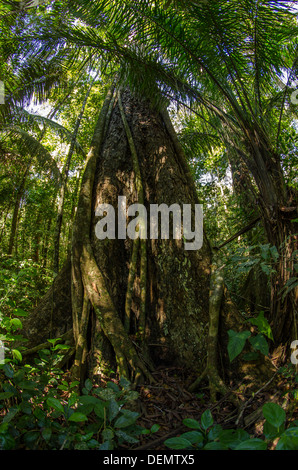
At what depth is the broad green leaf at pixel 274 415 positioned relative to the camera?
1.11 meters

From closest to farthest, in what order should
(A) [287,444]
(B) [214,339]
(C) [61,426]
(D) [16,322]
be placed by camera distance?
(A) [287,444], (C) [61,426], (D) [16,322], (B) [214,339]

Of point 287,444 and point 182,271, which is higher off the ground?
point 182,271

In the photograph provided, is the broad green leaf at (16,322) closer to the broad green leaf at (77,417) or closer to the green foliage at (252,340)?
the broad green leaf at (77,417)

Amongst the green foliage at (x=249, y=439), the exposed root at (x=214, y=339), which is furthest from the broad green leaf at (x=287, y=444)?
the exposed root at (x=214, y=339)

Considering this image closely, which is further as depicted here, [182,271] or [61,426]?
[182,271]

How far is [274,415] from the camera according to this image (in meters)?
1.14

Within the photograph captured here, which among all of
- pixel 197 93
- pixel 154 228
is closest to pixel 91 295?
pixel 154 228

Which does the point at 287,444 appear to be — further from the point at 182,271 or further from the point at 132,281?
the point at 132,281

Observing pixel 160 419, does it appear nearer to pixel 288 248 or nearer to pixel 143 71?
pixel 288 248

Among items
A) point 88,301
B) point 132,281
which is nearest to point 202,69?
point 132,281

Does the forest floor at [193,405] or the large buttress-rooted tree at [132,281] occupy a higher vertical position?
the large buttress-rooted tree at [132,281]

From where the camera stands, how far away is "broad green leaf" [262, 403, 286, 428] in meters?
1.11

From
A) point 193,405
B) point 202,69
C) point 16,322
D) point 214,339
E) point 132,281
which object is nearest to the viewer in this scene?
point 16,322

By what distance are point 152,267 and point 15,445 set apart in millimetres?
1853
